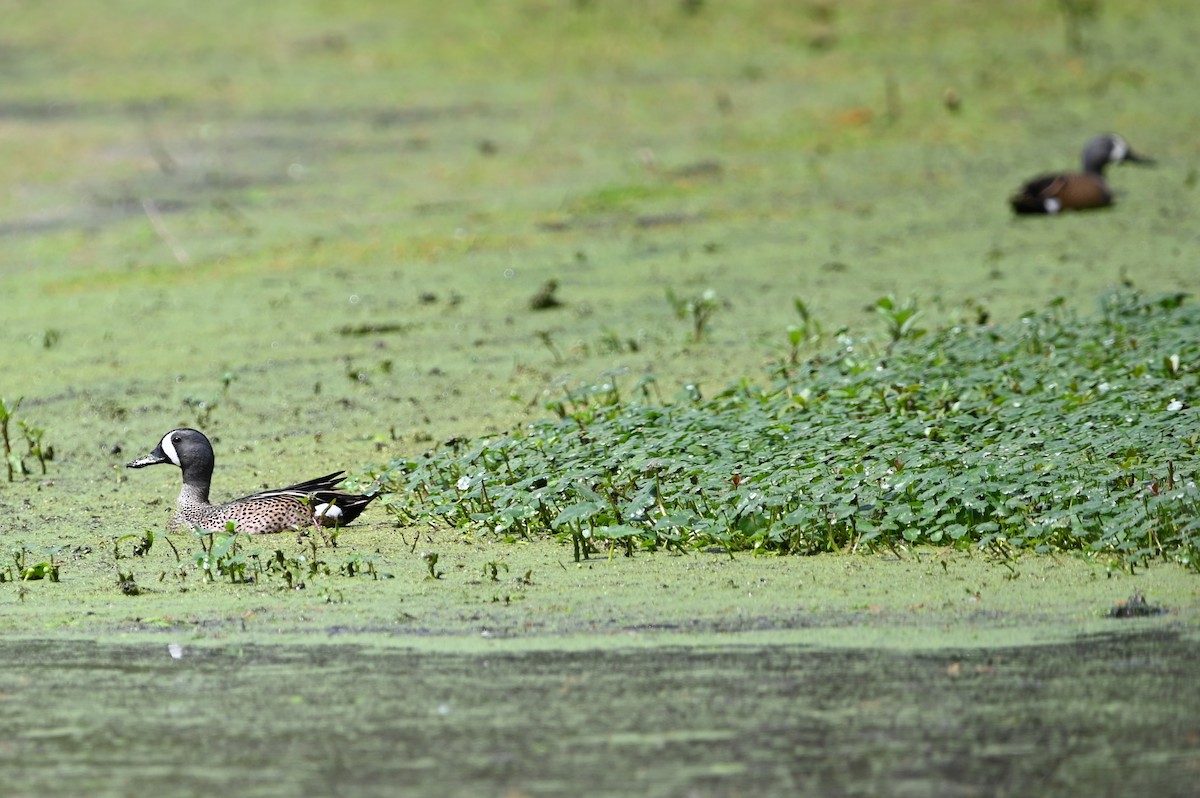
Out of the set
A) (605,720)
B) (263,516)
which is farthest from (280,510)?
(605,720)

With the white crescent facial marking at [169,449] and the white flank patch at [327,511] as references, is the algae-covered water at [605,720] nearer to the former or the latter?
the white flank patch at [327,511]

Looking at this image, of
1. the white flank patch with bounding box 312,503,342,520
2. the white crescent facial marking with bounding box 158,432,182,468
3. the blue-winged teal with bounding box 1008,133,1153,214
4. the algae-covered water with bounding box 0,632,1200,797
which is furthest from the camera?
the blue-winged teal with bounding box 1008,133,1153,214

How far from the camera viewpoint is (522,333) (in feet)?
34.1

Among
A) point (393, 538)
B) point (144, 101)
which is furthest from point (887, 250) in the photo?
point (144, 101)

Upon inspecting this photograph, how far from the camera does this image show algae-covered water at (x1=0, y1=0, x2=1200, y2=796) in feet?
14.6

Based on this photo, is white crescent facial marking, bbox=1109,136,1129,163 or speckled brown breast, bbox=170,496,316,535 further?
white crescent facial marking, bbox=1109,136,1129,163

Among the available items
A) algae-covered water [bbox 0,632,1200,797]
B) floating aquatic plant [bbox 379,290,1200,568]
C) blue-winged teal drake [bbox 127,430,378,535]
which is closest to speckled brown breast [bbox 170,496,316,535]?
blue-winged teal drake [bbox 127,430,378,535]

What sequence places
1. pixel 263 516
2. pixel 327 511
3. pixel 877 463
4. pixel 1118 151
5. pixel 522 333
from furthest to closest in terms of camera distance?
pixel 1118 151 < pixel 522 333 < pixel 263 516 < pixel 327 511 < pixel 877 463

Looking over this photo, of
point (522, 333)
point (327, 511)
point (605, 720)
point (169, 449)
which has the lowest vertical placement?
point (605, 720)

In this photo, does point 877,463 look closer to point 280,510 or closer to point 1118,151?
point 280,510

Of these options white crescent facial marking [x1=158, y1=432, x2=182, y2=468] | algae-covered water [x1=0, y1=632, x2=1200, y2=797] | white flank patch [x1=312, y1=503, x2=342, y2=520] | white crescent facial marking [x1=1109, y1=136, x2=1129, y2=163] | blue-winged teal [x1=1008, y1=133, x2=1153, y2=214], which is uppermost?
white crescent facial marking [x1=1109, y1=136, x2=1129, y2=163]

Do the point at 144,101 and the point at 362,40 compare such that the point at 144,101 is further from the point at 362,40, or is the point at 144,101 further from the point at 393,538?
the point at 393,538

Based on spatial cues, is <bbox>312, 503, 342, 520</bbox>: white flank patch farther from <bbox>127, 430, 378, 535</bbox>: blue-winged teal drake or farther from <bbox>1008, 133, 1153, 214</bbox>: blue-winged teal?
<bbox>1008, 133, 1153, 214</bbox>: blue-winged teal

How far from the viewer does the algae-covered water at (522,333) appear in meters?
4.45
